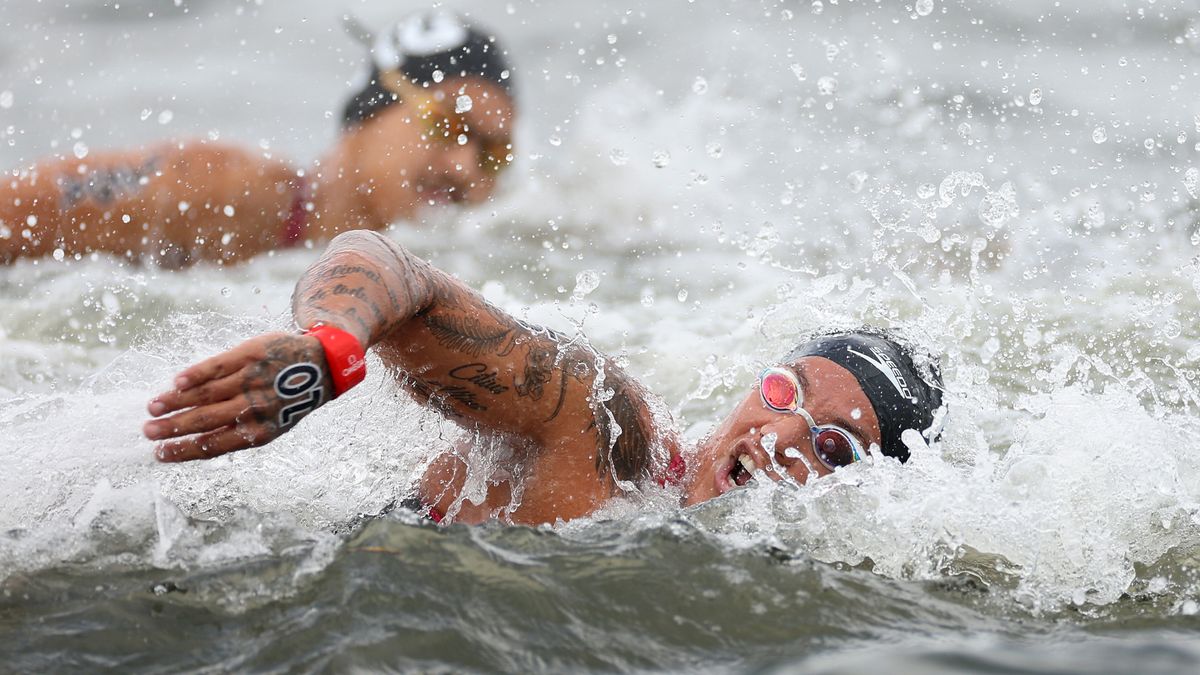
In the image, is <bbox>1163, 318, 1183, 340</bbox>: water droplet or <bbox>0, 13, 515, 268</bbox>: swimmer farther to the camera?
<bbox>1163, 318, 1183, 340</bbox>: water droplet

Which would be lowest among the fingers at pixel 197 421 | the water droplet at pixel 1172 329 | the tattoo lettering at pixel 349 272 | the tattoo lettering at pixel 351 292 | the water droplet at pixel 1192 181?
the fingers at pixel 197 421

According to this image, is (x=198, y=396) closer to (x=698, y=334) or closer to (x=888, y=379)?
(x=888, y=379)

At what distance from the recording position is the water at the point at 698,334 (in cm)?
328

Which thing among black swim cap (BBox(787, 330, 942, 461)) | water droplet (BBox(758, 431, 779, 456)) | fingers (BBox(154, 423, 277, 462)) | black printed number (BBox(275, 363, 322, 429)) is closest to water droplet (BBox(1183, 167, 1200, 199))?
black swim cap (BBox(787, 330, 942, 461))

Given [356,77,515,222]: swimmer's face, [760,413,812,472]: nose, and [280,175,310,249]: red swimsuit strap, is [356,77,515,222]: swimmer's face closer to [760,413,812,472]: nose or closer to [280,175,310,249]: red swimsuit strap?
[280,175,310,249]: red swimsuit strap

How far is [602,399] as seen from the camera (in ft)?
14.2

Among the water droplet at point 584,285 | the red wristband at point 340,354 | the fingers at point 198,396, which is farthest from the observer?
the water droplet at point 584,285

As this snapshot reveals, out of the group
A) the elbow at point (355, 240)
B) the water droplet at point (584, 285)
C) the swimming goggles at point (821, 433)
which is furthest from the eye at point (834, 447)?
the elbow at point (355, 240)

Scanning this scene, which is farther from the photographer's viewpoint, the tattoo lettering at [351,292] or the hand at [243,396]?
the tattoo lettering at [351,292]

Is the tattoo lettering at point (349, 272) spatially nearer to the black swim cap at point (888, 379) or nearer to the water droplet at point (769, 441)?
the water droplet at point (769, 441)

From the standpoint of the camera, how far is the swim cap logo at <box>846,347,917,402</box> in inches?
183

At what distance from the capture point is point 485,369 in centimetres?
404

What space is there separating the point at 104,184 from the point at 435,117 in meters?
1.99

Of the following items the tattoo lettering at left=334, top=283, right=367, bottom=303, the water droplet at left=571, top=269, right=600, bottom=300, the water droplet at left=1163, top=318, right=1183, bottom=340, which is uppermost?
the water droplet at left=1163, top=318, right=1183, bottom=340
